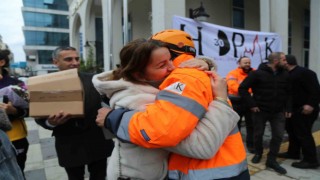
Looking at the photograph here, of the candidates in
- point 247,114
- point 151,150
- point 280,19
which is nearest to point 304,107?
point 247,114

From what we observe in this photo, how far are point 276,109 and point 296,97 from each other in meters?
0.56

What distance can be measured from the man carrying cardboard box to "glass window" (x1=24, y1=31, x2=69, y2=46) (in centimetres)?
5705

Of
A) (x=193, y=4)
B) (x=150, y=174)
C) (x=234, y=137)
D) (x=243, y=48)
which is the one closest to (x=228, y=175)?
(x=234, y=137)

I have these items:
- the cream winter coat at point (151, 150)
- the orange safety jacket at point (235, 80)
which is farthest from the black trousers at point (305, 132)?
the cream winter coat at point (151, 150)

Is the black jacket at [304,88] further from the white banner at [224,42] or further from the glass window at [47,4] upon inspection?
the glass window at [47,4]

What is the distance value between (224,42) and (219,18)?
563 centimetres

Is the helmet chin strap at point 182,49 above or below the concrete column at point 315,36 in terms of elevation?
below

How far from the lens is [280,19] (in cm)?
807

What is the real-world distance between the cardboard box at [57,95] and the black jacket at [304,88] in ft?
11.6

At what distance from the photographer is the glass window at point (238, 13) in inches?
460

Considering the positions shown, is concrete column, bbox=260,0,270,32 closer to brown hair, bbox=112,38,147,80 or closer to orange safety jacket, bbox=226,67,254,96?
orange safety jacket, bbox=226,67,254,96

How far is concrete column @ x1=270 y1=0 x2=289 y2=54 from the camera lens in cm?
800

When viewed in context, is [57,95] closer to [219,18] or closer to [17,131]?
[17,131]

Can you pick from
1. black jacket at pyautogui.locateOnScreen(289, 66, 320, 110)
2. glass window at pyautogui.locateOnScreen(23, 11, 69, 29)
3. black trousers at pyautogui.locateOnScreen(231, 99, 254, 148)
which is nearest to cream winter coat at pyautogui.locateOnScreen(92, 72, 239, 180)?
black jacket at pyautogui.locateOnScreen(289, 66, 320, 110)
